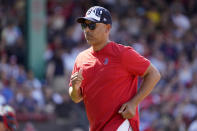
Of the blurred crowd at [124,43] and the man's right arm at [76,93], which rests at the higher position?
the man's right arm at [76,93]

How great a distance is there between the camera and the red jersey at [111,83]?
15.2 feet

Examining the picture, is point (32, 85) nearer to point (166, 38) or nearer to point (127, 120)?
point (166, 38)

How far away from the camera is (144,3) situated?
16.8 meters

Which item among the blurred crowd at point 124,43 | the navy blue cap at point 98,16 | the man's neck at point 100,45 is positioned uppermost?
the navy blue cap at point 98,16

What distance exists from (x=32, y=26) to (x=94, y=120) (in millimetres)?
9628

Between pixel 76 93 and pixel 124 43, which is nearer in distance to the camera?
pixel 76 93

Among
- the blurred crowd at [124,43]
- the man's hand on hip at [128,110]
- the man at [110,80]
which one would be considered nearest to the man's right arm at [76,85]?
the man at [110,80]

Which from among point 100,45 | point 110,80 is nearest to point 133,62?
point 110,80

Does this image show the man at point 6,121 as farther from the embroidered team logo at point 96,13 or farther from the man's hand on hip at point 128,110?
the embroidered team logo at point 96,13

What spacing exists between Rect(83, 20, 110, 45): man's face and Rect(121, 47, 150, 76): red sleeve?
0.27m

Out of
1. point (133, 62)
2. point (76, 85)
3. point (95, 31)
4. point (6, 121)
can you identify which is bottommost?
point (6, 121)

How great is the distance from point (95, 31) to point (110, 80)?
457 mm

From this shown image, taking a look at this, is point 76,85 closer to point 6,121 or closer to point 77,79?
point 77,79

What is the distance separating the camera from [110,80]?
4.67 m
